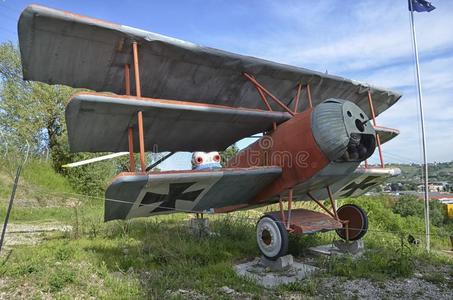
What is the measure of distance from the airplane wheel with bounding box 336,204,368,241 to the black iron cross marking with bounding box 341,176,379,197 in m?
0.71

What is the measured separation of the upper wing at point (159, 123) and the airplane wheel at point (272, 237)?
1.80 metres

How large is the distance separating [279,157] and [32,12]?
4.23m

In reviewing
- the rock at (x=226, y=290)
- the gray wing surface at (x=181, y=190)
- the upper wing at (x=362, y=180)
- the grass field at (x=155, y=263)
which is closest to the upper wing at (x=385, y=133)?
the upper wing at (x=362, y=180)

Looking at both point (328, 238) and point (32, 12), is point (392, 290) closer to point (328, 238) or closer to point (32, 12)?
point (328, 238)

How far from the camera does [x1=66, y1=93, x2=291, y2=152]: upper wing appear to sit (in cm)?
466

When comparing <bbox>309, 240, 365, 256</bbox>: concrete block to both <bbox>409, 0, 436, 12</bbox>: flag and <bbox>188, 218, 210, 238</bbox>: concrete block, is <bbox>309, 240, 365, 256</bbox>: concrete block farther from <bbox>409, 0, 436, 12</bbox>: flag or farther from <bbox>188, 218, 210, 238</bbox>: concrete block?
<bbox>409, 0, 436, 12</bbox>: flag

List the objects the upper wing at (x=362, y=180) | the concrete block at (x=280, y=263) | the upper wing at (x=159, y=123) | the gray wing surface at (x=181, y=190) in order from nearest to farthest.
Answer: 1. the gray wing surface at (x=181, y=190)
2. the upper wing at (x=159, y=123)
3. the concrete block at (x=280, y=263)
4. the upper wing at (x=362, y=180)

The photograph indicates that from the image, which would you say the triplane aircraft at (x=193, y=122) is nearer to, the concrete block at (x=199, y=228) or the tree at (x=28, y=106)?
the concrete block at (x=199, y=228)

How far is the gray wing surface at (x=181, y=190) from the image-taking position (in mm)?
4547

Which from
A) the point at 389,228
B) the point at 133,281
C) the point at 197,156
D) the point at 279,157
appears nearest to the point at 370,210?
the point at 389,228

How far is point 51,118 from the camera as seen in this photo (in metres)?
22.7

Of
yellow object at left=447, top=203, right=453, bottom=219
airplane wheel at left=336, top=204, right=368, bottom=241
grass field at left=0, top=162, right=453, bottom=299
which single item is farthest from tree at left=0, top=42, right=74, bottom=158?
yellow object at left=447, top=203, right=453, bottom=219

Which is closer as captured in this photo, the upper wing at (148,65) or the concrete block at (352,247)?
the upper wing at (148,65)

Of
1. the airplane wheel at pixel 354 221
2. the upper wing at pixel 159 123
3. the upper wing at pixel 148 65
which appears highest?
the upper wing at pixel 148 65
